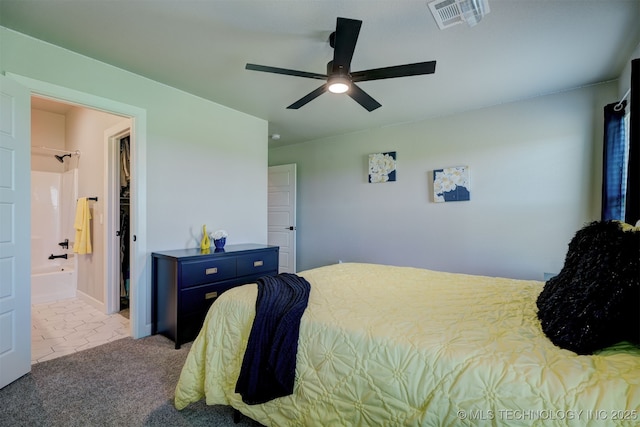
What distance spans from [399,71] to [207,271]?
224cm

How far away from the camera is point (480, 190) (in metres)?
3.36

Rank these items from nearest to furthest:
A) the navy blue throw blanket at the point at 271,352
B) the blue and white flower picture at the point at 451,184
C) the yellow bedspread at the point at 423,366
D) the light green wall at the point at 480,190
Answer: the yellow bedspread at the point at 423,366
the navy blue throw blanket at the point at 271,352
the light green wall at the point at 480,190
the blue and white flower picture at the point at 451,184

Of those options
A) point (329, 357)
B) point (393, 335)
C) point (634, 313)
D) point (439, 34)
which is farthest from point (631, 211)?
point (329, 357)

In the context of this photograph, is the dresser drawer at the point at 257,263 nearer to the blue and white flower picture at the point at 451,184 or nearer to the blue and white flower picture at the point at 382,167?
the blue and white flower picture at the point at 382,167

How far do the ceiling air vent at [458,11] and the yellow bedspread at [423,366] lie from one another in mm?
1700

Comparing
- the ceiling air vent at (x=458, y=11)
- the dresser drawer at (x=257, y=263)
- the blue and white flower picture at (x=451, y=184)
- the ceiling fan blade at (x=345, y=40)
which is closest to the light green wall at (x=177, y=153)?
the dresser drawer at (x=257, y=263)

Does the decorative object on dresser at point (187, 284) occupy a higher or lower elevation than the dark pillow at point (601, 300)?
lower

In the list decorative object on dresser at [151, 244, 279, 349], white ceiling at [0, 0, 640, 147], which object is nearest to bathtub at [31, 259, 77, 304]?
decorative object on dresser at [151, 244, 279, 349]

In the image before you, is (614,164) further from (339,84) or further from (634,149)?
(339,84)

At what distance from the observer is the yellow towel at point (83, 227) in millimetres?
3592

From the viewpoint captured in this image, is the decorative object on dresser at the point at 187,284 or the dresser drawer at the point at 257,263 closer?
the decorative object on dresser at the point at 187,284

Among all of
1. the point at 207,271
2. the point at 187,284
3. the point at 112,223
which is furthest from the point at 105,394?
the point at 112,223

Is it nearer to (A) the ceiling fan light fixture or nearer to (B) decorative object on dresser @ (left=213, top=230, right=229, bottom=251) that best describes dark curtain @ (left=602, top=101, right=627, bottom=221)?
(A) the ceiling fan light fixture

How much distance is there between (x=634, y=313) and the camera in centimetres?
96
